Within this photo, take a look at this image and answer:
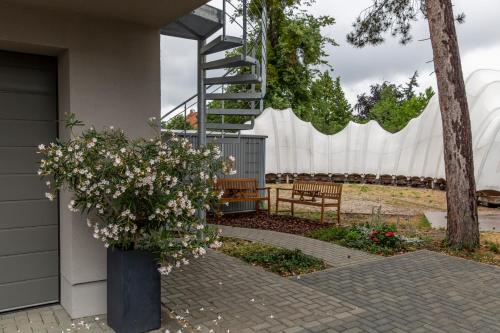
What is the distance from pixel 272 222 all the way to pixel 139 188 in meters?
6.92

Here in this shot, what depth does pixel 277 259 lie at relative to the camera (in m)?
6.41

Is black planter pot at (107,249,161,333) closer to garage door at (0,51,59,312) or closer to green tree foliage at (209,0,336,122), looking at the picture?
garage door at (0,51,59,312)

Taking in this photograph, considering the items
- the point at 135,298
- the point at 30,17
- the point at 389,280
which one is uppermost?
the point at 30,17

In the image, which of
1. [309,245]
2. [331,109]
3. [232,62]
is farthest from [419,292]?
[331,109]

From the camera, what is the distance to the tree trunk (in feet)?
24.7

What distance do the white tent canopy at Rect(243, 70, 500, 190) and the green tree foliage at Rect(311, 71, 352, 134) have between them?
732 cm

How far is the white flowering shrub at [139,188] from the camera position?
3.47 meters

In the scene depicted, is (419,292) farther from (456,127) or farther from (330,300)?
(456,127)

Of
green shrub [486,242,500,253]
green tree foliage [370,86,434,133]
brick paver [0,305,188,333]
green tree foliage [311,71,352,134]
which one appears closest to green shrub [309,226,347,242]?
green shrub [486,242,500,253]

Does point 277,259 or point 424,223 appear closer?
point 277,259

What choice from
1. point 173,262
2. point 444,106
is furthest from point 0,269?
point 444,106

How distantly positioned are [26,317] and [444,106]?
7.13 meters

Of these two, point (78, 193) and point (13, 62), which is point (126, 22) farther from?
point (78, 193)

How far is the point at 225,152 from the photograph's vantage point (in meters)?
11.3
